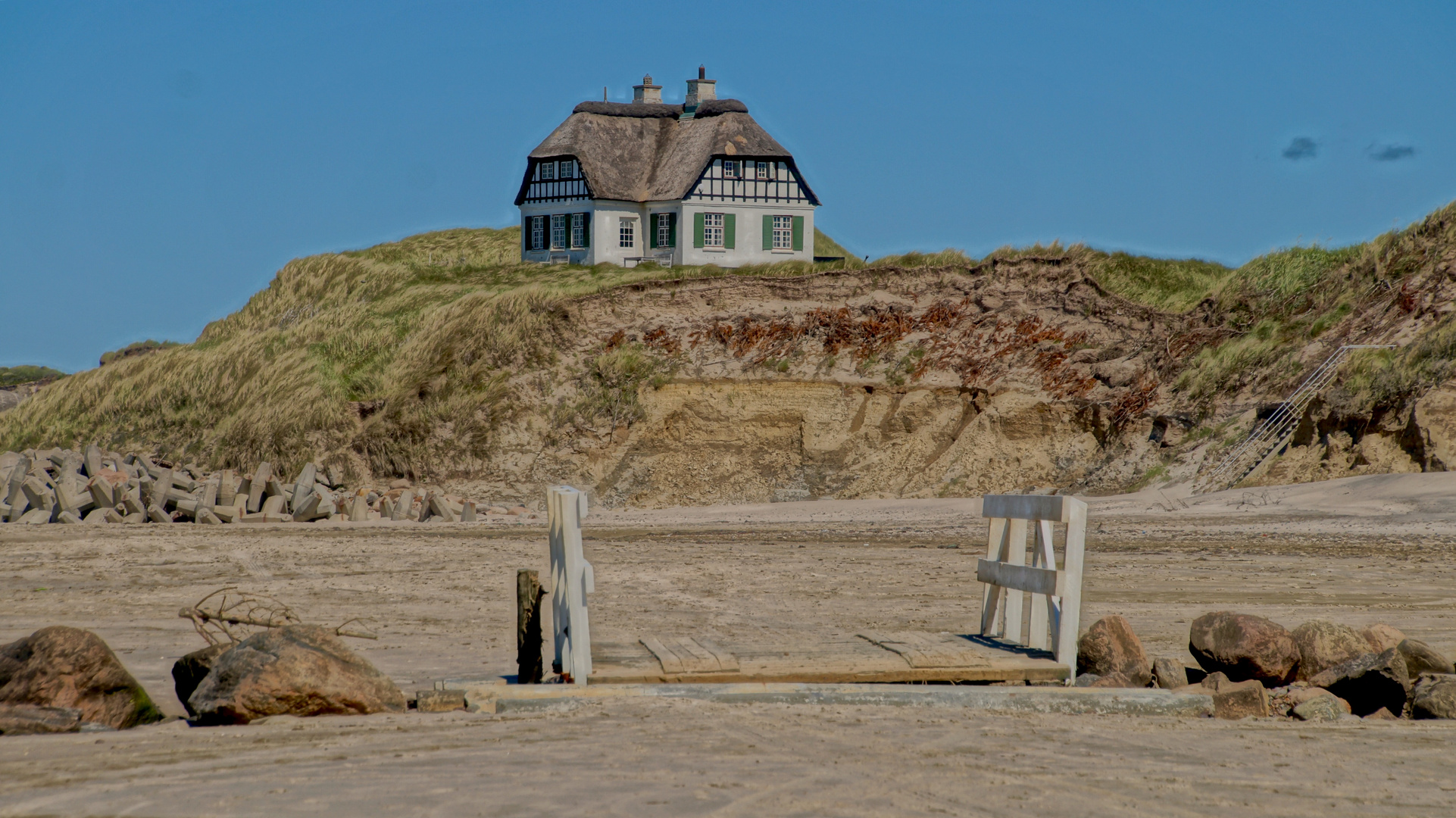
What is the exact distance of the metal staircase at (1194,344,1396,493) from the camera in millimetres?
22562

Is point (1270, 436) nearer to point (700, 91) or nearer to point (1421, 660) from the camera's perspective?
point (1421, 660)

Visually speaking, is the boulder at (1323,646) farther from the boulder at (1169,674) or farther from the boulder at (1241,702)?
the boulder at (1169,674)

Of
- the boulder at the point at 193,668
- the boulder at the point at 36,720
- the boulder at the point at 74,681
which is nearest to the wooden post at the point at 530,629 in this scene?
the boulder at the point at 193,668

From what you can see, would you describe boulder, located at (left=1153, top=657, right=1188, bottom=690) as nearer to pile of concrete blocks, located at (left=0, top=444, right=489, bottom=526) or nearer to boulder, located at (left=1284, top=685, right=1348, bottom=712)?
boulder, located at (left=1284, top=685, right=1348, bottom=712)

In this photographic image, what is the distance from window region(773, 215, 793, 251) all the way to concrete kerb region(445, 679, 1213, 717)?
36254 millimetres

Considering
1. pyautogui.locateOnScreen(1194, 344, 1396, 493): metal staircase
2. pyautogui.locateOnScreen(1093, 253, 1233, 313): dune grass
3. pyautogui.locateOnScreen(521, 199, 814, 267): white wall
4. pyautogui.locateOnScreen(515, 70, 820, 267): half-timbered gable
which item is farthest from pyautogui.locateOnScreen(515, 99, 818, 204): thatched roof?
pyautogui.locateOnScreen(1194, 344, 1396, 493): metal staircase

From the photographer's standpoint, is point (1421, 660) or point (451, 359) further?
point (451, 359)

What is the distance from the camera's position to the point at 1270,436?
2297 cm

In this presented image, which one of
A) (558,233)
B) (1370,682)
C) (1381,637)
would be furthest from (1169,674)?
(558,233)

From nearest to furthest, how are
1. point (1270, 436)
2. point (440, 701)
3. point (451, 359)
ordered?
point (440, 701)
point (1270, 436)
point (451, 359)

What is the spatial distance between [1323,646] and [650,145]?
4024cm

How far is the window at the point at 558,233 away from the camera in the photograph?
44.8 metres

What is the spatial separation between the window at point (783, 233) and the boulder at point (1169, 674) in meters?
35.7

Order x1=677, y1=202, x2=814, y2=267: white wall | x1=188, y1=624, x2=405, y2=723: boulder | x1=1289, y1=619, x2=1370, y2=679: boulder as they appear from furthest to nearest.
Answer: x1=677, y1=202, x2=814, y2=267: white wall < x1=1289, y1=619, x2=1370, y2=679: boulder < x1=188, y1=624, x2=405, y2=723: boulder
